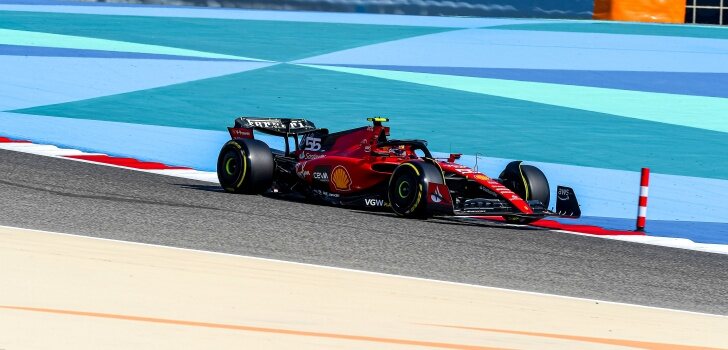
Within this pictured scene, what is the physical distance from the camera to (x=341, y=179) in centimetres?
1381

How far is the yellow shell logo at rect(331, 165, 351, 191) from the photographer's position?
13.8m

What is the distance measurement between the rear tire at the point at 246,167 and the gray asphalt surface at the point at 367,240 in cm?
18

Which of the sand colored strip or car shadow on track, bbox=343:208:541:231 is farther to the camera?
car shadow on track, bbox=343:208:541:231

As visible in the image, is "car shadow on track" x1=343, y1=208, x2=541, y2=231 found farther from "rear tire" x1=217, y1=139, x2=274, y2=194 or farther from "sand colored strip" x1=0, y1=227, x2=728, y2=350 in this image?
"sand colored strip" x1=0, y1=227, x2=728, y2=350

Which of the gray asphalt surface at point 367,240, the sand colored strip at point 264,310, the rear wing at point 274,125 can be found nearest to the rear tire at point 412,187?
the gray asphalt surface at point 367,240

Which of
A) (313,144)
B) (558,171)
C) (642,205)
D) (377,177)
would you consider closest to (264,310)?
(377,177)

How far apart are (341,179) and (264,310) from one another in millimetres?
5771

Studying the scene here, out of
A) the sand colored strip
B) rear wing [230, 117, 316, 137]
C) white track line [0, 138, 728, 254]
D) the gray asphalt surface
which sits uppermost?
rear wing [230, 117, 316, 137]

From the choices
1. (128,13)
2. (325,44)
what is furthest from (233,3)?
(325,44)

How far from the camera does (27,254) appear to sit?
371 inches

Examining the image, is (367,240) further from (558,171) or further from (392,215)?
(558,171)

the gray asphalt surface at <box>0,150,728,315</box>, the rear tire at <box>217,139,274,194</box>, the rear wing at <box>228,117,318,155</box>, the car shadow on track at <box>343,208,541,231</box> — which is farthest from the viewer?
the rear wing at <box>228,117,318,155</box>

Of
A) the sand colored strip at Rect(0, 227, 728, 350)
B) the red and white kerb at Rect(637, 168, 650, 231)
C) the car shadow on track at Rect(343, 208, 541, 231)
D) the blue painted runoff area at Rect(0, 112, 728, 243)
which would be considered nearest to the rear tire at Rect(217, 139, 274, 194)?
the car shadow on track at Rect(343, 208, 541, 231)

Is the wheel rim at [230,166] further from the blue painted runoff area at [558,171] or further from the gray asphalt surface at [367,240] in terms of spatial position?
the blue painted runoff area at [558,171]
